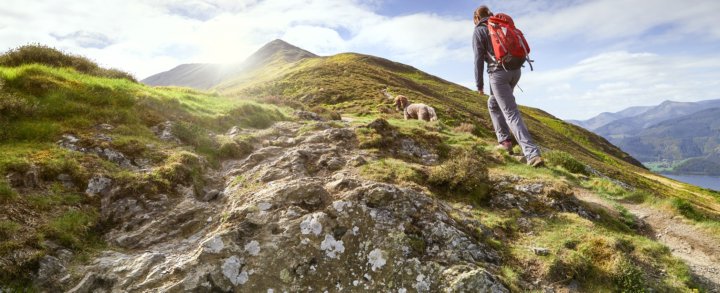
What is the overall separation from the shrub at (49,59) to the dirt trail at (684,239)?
19372 millimetres

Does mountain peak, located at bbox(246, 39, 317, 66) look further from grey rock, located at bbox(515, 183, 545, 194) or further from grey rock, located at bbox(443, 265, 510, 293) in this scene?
grey rock, located at bbox(443, 265, 510, 293)

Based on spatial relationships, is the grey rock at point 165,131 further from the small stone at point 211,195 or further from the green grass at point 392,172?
the green grass at point 392,172

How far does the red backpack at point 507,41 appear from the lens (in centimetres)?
1084

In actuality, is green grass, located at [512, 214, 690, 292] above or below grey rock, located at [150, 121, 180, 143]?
below

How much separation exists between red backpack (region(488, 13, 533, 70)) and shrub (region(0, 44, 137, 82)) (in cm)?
1587

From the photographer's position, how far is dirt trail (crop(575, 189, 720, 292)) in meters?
7.28

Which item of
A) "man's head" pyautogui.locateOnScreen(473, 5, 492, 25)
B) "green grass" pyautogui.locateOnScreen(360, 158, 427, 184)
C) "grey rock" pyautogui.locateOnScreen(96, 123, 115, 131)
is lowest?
"green grass" pyautogui.locateOnScreen(360, 158, 427, 184)

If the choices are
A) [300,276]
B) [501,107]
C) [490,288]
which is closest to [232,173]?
[300,276]

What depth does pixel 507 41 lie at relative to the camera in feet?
35.6

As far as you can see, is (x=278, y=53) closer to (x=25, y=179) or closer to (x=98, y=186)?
(x=98, y=186)

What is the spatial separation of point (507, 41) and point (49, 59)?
58.4 ft

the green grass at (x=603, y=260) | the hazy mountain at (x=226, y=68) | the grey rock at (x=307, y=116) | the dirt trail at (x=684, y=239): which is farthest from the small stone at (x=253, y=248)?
the hazy mountain at (x=226, y=68)

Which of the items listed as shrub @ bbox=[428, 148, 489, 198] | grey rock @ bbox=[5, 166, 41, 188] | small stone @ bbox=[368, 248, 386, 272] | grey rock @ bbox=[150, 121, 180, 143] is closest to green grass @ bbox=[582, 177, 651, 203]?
shrub @ bbox=[428, 148, 489, 198]

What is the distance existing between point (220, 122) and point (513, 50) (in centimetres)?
1011
